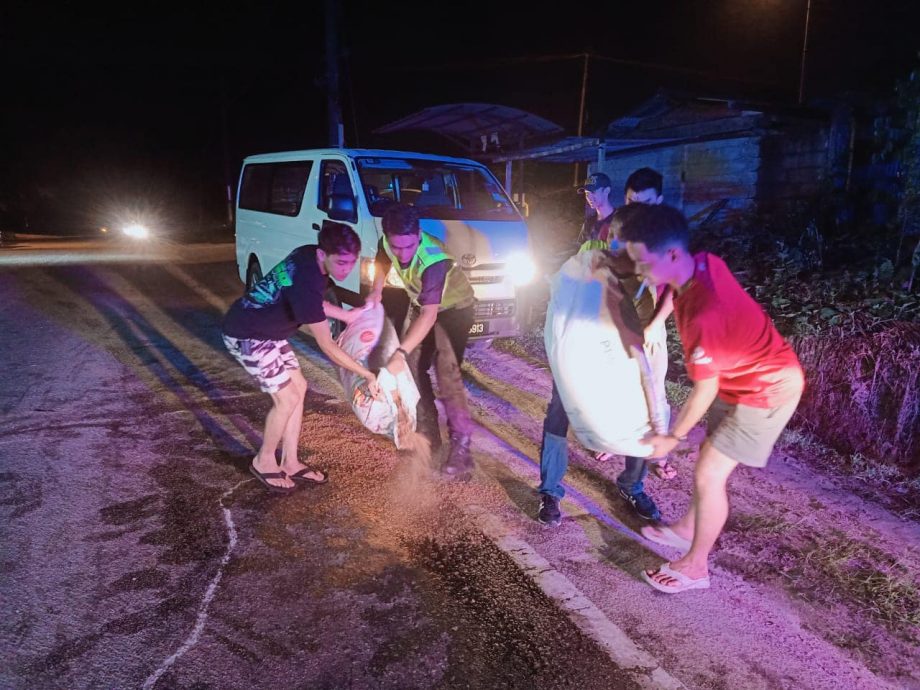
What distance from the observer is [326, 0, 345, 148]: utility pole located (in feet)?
48.7

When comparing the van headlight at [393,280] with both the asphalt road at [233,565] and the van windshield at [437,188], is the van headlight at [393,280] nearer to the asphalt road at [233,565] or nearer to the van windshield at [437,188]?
the asphalt road at [233,565]

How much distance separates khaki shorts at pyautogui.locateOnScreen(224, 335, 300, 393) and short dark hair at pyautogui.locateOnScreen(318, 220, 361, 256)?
70cm

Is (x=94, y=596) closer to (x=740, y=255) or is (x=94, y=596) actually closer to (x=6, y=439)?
(x=6, y=439)

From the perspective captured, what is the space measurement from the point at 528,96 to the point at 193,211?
874 inches

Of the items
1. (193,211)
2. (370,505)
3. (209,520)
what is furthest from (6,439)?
(193,211)

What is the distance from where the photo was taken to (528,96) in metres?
27.7

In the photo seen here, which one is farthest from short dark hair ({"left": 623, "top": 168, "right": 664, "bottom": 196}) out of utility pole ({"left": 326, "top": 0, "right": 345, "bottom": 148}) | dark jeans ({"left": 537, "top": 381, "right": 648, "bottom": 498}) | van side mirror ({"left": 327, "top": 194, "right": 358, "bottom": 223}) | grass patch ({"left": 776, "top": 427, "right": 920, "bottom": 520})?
utility pole ({"left": 326, "top": 0, "right": 345, "bottom": 148})

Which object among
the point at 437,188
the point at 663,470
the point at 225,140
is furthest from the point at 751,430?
the point at 225,140

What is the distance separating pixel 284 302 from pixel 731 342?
7.49ft

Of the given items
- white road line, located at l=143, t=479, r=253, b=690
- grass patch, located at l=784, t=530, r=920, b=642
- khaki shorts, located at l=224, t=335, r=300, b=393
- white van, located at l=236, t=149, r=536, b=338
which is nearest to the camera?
white road line, located at l=143, t=479, r=253, b=690

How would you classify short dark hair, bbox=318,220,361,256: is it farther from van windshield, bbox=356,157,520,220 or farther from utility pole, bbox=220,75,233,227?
utility pole, bbox=220,75,233,227

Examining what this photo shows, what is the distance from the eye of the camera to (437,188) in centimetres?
712

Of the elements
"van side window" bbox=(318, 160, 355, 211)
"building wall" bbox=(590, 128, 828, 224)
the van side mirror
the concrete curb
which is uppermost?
"building wall" bbox=(590, 128, 828, 224)

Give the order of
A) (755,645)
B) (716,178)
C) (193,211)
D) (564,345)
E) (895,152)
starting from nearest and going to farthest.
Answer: (755,645) → (564,345) → (895,152) → (716,178) → (193,211)
